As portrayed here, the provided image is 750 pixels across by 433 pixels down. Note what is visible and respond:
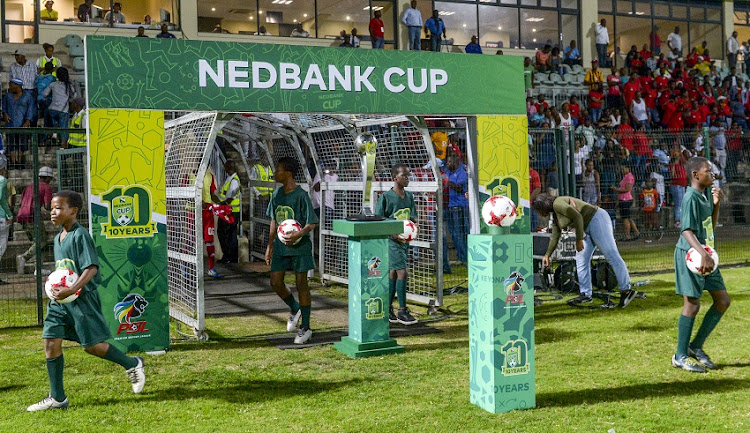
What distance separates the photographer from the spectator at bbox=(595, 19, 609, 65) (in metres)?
27.1

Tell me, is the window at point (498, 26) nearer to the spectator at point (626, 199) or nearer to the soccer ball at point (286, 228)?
the spectator at point (626, 199)

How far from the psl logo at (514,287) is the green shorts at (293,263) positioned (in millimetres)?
3150

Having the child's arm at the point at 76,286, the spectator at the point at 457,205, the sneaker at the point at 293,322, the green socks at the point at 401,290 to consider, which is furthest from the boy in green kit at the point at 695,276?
the spectator at the point at 457,205

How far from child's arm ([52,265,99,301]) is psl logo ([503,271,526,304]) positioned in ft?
10.0

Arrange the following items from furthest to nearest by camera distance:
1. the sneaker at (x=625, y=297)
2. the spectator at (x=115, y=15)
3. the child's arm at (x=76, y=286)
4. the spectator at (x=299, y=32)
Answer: the spectator at (x=299, y=32), the spectator at (x=115, y=15), the sneaker at (x=625, y=297), the child's arm at (x=76, y=286)

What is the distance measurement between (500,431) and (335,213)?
7354 mm

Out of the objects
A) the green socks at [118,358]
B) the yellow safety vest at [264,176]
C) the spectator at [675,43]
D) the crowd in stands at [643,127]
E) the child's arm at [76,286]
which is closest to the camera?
the child's arm at [76,286]

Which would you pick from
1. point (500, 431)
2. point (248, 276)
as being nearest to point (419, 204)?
point (248, 276)

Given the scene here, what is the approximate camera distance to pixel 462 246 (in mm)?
13703

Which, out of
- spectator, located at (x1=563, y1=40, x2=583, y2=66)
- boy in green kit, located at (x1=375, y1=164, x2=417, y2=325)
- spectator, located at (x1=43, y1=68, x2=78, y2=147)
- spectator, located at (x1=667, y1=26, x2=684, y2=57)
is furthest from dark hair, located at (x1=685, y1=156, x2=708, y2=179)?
spectator, located at (x1=667, y1=26, x2=684, y2=57)

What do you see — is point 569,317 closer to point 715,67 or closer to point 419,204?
point 419,204

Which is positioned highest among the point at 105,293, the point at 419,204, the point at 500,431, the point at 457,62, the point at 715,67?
the point at 715,67

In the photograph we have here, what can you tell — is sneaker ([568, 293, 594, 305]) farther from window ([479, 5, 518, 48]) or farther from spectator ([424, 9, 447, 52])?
window ([479, 5, 518, 48])

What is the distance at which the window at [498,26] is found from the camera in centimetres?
2620
